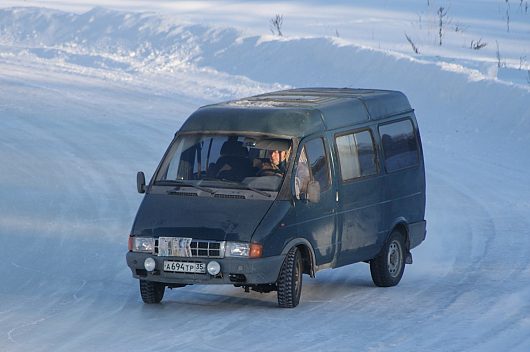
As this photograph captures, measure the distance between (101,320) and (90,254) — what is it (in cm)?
367

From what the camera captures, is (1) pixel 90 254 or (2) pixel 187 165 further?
(1) pixel 90 254

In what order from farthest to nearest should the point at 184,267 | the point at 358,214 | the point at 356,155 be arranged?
the point at 356,155 < the point at 358,214 < the point at 184,267

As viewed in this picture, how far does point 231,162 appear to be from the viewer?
13664 mm

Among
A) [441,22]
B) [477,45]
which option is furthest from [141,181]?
[441,22]

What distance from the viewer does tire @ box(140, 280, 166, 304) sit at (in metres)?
13.6

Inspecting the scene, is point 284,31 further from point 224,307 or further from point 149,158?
point 224,307

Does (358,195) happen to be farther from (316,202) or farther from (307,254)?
(307,254)

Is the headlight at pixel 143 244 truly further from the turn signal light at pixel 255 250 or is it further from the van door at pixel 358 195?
the van door at pixel 358 195

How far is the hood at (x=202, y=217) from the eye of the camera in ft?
42.5

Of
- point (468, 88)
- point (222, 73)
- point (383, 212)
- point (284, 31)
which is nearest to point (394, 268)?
point (383, 212)

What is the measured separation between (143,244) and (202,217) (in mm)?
654

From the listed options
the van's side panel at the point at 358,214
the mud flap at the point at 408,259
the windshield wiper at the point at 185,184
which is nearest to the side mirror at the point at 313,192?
the van's side panel at the point at 358,214

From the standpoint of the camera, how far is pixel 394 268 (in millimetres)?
15086

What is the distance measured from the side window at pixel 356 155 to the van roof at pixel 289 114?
16 cm
